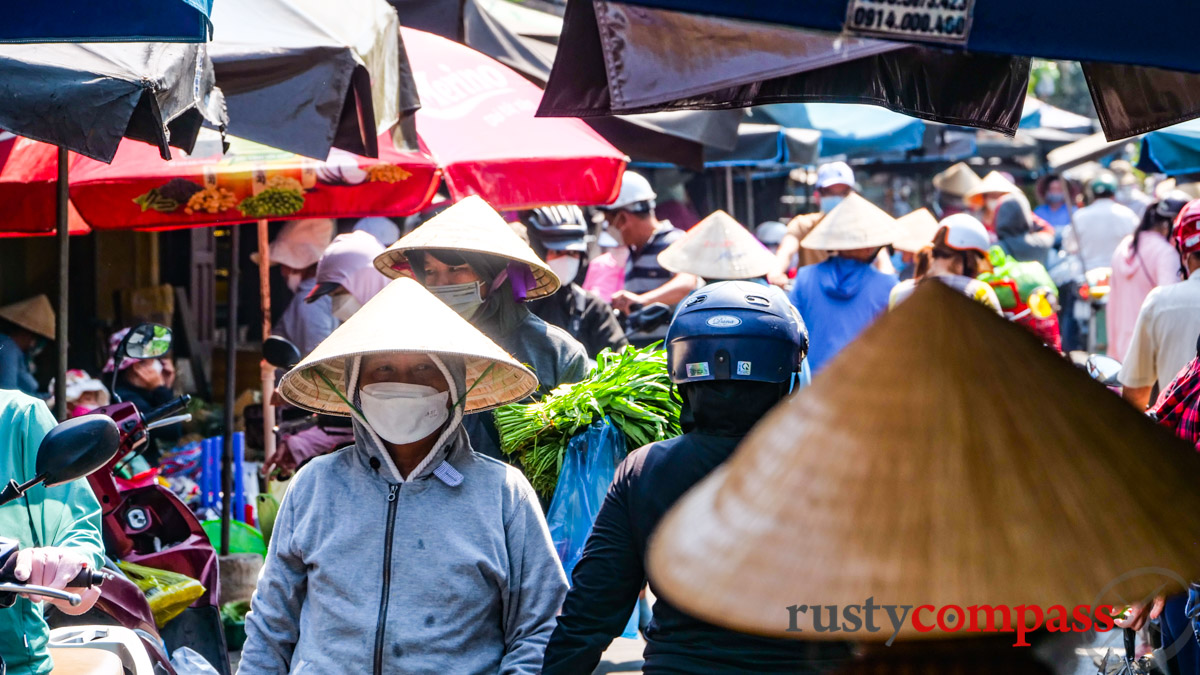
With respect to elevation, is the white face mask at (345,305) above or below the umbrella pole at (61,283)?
below

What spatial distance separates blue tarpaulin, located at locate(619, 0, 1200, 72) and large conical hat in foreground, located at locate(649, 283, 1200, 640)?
1127mm

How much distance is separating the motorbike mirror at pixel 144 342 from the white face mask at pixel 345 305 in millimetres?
2138

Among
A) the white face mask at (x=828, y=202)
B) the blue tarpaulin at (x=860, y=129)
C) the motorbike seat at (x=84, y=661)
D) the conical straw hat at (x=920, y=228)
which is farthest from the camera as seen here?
the blue tarpaulin at (x=860, y=129)

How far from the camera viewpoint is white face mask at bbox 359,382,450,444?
3.14 metres

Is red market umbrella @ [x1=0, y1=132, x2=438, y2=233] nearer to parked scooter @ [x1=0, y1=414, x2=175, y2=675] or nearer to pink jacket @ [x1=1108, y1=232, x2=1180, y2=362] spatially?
parked scooter @ [x1=0, y1=414, x2=175, y2=675]

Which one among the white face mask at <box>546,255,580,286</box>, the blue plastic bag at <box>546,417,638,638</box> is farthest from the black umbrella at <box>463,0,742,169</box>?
the blue plastic bag at <box>546,417,638,638</box>

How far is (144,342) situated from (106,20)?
1704 millimetres

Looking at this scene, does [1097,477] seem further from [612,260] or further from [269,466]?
[612,260]

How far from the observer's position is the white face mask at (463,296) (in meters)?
4.51

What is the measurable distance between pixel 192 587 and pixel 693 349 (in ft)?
9.20

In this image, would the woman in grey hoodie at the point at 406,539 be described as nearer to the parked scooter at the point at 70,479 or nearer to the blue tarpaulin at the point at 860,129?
the parked scooter at the point at 70,479

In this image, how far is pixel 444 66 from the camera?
6.77 meters

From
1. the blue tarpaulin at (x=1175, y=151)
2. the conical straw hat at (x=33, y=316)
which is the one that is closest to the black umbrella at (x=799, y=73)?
the blue tarpaulin at (x=1175, y=151)

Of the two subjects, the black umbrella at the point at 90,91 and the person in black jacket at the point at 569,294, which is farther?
the person in black jacket at the point at 569,294
